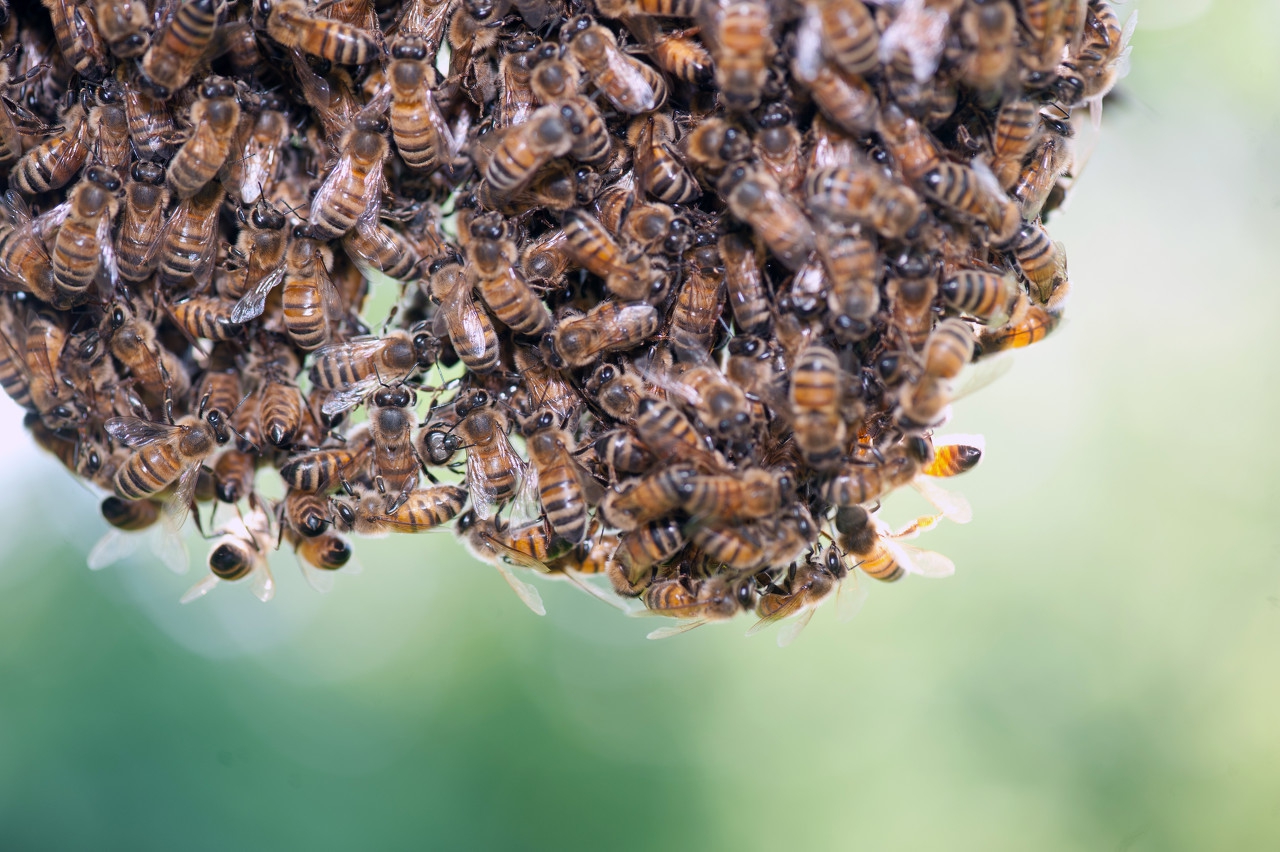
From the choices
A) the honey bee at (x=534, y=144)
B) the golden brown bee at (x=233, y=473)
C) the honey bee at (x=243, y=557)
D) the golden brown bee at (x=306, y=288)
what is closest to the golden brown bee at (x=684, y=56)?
the honey bee at (x=534, y=144)

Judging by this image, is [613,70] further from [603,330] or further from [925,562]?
[925,562]

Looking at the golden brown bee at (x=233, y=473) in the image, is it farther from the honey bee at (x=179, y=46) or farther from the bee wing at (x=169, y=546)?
the honey bee at (x=179, y=46)

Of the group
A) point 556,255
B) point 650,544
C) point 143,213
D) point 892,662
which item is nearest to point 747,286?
point 556,255

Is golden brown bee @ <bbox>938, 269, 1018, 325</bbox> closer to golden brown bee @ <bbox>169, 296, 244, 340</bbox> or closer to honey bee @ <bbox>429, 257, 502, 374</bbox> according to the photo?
honey bee @ <bbox>429, 257, 502, 374</bbox>

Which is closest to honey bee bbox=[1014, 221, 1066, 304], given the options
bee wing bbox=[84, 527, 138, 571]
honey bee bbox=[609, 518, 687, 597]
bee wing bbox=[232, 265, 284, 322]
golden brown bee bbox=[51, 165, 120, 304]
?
honey bee bbox=[609, 518, 687, 597]

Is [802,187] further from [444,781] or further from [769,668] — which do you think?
[444,781]

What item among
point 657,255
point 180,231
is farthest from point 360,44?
point 657,255
